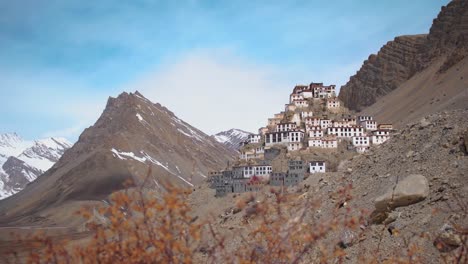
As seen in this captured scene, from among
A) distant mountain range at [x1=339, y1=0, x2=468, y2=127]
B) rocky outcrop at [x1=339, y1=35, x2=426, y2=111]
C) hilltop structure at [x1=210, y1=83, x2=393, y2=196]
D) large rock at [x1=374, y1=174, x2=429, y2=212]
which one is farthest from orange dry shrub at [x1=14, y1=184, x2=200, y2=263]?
rocky outcrop at [x1=339, y1=35, x2=426, y2=111]

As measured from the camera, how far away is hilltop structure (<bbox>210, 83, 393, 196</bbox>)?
6599 centimetres

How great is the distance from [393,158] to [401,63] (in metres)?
149

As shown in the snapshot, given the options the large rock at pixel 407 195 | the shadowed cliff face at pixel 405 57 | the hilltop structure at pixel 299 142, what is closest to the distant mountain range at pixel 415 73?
the shadowed cliff face at pixel 405 57

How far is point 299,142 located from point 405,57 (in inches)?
4279

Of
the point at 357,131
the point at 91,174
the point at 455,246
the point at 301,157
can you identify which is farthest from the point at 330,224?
the point at 91,174

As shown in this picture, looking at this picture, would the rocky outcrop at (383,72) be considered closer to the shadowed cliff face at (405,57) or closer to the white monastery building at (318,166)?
the shadowed cliff face at (405,57)

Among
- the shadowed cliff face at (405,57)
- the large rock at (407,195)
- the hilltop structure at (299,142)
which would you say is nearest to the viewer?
the large rock at (407,195)

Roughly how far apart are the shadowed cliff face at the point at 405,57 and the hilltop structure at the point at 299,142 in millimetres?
64737

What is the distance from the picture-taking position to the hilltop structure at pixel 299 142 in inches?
2598

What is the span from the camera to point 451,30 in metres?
146

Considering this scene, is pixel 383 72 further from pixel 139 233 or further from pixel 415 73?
pixel 139 233

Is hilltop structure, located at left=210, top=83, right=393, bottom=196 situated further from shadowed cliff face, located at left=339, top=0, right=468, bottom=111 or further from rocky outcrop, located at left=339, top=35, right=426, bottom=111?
rocky outcrop, located at left=339, top=35, right=426, bottom=111

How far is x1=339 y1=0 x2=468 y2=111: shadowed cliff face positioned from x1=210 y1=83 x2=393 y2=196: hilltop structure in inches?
2549

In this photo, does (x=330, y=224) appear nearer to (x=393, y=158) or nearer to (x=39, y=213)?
(x=393, y=158)
